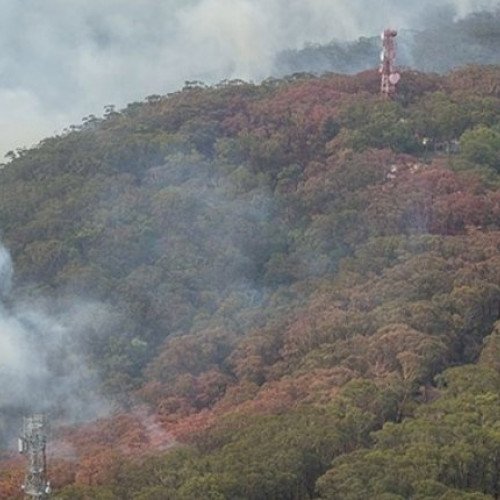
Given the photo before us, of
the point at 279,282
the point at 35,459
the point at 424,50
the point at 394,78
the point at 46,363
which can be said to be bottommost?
the point at 35,459

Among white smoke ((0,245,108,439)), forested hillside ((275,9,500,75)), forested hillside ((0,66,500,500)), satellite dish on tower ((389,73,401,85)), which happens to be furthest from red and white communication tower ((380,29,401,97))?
forested hillside ((275,9,500,75))

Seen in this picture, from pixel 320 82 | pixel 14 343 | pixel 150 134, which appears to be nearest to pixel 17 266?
pixel 14 343

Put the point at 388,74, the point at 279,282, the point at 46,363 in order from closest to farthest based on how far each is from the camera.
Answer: the point at 46,363 < the point at 279,282 < the point at 388,74

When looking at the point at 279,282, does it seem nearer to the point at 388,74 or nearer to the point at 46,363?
the point at 46,363

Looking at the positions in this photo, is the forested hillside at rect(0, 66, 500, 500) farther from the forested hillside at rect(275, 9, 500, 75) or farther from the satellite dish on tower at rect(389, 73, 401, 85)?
the forested hillside at rect(275, 9, 500, 75)

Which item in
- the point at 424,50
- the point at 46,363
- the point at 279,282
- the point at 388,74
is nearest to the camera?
the point at 46,363

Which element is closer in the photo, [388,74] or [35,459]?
[35,459]

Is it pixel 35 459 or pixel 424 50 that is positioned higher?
pixel 424 50

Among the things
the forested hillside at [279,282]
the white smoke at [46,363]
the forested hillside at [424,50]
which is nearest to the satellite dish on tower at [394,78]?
the forested hillside at [279,282]

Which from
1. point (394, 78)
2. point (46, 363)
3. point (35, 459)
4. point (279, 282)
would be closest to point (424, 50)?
point (394, 78)
